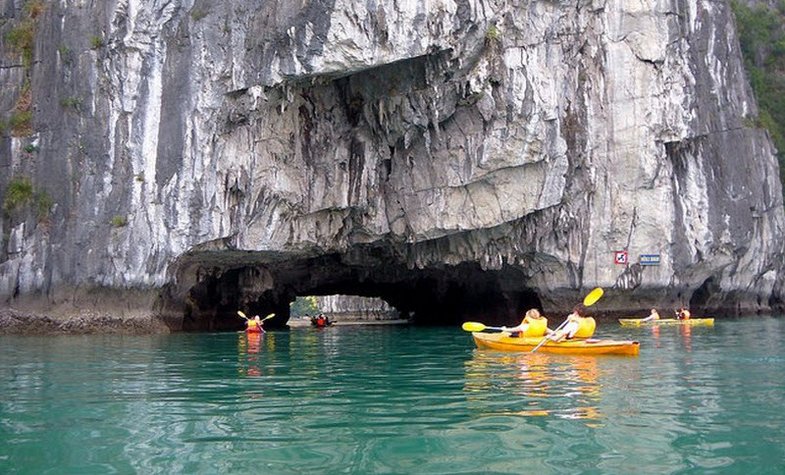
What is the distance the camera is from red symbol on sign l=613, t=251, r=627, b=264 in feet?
93.1

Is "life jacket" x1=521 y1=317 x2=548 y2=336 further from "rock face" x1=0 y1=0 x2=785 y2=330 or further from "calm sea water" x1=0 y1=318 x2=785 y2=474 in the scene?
"rock face" x1=0 y1=0 x2=785 y2=330

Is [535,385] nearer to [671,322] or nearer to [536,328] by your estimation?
[536,328]

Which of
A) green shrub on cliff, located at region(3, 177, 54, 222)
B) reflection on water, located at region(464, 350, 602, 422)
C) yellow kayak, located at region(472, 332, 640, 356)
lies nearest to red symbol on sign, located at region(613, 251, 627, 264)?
yellow kayak, located at region(472, 332, 640, 356)

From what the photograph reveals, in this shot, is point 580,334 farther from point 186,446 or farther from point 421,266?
point 421,266

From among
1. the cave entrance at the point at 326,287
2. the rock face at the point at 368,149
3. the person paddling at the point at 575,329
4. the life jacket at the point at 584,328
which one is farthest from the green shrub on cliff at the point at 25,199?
the life jacket at the point at 584,328

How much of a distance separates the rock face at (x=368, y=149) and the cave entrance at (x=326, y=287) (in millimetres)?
167

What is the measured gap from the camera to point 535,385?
10172 millimetres

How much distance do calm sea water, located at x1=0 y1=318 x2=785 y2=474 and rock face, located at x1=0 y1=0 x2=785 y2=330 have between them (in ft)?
28.6

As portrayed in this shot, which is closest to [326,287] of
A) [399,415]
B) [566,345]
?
[566,345]

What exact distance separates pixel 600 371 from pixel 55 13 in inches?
733

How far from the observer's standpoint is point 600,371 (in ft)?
38.4

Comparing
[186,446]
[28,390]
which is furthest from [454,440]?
[28,390]

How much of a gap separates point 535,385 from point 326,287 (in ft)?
93.5

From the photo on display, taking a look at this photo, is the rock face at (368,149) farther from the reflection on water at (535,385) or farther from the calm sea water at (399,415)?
the reflection on water at (535,385)
